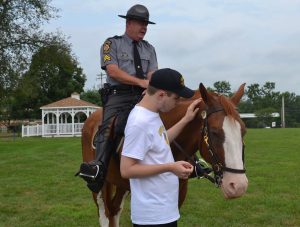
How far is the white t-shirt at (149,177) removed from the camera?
321cm

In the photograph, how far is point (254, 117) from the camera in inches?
3428

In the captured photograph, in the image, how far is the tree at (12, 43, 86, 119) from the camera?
3594 centimetres

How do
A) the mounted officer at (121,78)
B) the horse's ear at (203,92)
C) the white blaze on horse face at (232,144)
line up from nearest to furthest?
the white blaze on horse face at (232,144)
the horse's ear at (203,92)
the mounted officer at (121,78)

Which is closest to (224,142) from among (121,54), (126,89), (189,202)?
(126,89)

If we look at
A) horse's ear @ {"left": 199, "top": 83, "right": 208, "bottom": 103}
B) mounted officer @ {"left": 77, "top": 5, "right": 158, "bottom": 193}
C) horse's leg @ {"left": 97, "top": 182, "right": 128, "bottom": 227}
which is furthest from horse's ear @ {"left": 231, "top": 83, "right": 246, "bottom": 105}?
horse's leg @ {"left": 97, "top": 182, "right": 128, "bottom": 227}

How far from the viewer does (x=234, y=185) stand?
139 inches

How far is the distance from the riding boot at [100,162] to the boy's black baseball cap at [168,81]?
1.66 metres

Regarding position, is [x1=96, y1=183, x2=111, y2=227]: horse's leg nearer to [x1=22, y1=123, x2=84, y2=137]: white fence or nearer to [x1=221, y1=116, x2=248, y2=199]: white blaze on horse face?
[x1=221, y1=116, x2=248, y2=199]: white blaze on horse face

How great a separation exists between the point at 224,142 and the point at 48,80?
66.4m

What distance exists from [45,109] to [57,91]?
19710 millimetres

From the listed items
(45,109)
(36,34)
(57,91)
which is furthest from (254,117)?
(36,34)

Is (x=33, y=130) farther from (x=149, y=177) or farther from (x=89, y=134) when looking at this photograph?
(x=149, y=177)

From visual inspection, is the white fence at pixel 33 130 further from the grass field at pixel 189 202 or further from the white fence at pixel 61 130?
the grass field at pixel 189 202

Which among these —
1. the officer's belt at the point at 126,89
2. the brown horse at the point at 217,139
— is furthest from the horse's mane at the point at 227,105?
the officer's belt at the point at 126,89
